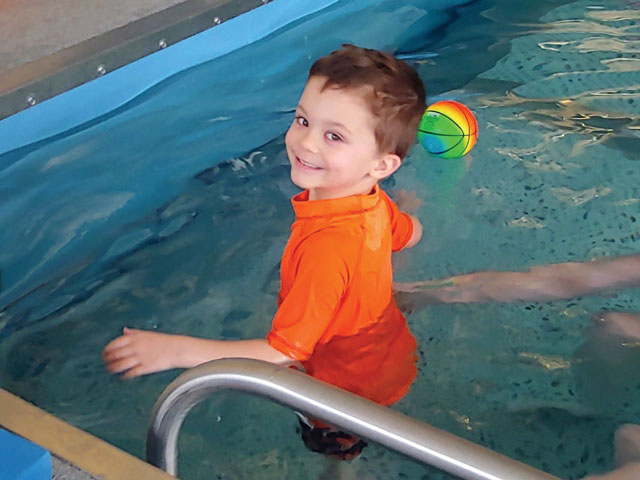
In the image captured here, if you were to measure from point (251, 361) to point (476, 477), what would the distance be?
341 millimetres

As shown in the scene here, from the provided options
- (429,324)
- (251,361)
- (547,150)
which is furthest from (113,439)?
(547,150)

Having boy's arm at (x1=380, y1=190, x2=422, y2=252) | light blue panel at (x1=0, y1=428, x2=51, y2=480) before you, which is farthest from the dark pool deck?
light blue panel at (x1=0, y1=428, x2=51, y2=480)

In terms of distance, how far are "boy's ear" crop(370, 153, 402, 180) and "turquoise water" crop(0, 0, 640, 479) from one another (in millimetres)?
621

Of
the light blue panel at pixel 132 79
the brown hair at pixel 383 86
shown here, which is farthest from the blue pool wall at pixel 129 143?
the brown hair at pixel 383 86

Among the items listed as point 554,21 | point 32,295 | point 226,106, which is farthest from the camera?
point 554,21

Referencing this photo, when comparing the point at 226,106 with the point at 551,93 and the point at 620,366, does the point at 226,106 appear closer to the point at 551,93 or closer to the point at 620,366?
the point at 551,93

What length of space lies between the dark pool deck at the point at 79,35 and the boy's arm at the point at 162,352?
1.42 metres

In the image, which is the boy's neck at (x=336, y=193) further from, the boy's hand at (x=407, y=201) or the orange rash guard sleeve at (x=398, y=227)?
the boy's hand at (x=407, y=201)

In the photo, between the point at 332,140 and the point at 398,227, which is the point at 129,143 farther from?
the point at 332,140

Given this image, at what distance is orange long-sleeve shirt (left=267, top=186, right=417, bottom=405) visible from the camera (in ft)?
5.63

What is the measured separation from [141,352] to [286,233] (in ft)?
4.11

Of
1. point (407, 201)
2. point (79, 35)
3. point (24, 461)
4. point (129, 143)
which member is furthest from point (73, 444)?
point (79, 35)

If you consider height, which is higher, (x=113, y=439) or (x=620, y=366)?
(x=113, y=439)

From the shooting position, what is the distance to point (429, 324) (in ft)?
8.00
